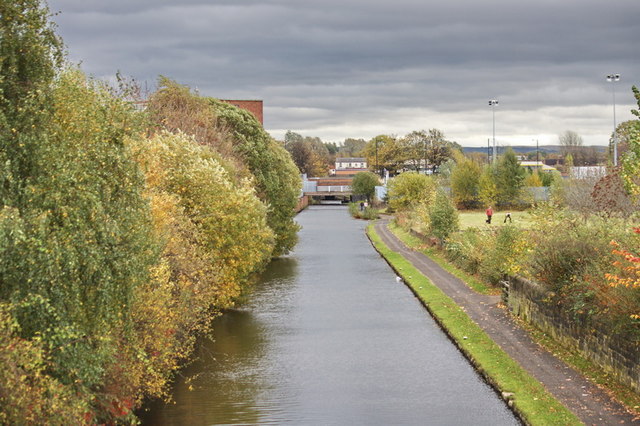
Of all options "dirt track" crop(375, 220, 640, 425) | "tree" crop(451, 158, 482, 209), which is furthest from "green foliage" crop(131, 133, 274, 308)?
"tree" crop(451, 158, 482, 209)

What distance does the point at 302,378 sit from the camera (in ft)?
73.3

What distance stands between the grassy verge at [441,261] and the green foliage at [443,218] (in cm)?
148

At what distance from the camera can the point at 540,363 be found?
21.4m

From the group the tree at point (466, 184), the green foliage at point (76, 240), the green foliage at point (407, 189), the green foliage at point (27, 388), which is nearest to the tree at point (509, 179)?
the tree at point (466, 184)

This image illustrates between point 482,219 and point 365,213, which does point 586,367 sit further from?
point 365,213

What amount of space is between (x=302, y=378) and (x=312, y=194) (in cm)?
13743

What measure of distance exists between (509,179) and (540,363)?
7795 centimetres

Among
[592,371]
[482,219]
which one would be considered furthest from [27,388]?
[482,219]

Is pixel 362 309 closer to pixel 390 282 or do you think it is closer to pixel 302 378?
pixel 390 282

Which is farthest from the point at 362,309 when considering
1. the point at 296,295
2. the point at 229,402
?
the point at 229,402

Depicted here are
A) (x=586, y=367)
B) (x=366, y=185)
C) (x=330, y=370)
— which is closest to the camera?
(x=586, y=367)

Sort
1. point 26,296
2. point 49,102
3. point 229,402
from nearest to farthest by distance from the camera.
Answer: point 26,296 → point 49,102 → point 229,402

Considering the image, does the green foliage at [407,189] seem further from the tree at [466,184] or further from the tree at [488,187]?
the tree at [466,184]

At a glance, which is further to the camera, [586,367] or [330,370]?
[330,370]
